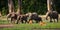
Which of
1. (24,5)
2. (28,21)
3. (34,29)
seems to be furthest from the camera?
(24,5)

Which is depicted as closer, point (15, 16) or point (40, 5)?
point (15, 16)

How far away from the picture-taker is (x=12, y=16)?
25312 millimetres

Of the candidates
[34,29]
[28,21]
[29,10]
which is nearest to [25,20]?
[28,21]

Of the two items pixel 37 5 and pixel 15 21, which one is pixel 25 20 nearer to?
pixel 15 21

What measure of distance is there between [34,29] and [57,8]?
2309 centimetres

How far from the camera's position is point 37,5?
3969 centimetres

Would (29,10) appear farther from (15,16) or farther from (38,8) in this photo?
(15,16)

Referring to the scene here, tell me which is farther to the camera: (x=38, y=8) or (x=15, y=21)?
(x=38, y=8)

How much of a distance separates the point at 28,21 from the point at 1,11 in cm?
1681

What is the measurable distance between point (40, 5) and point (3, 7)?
19.1 feet

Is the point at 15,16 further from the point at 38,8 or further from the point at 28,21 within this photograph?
the point at 38,8

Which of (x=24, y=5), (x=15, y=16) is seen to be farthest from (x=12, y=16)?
(x=24, y=5)

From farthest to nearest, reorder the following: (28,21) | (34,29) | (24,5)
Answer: (24,5) → (28,21) → (34,29)

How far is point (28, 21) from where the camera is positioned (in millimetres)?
24656
